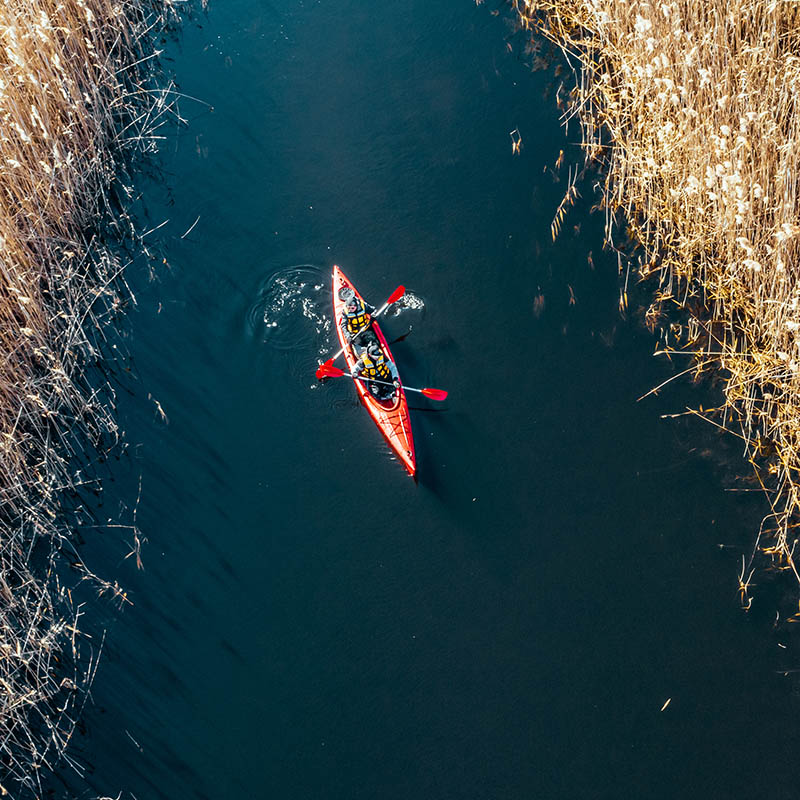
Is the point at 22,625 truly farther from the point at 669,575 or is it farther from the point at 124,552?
the point at 669,575

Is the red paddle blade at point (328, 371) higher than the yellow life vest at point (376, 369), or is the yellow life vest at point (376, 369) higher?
the red paddle blade at point (328, 371)

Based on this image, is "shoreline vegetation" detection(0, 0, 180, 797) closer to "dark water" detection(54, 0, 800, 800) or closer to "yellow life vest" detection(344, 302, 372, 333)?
"dark water" detection(54, 0, 800, 800)

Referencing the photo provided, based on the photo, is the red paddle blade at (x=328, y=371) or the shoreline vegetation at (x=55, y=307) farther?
the red paddle blade at (x=328, y=371)

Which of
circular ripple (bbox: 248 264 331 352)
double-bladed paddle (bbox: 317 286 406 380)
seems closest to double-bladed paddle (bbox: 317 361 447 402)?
Answer: double-bladed paddle (bbox: 317 286 406 380)

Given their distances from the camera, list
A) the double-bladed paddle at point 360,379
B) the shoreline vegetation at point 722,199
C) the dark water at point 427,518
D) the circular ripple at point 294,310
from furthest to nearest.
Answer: the circular ripple at point 294,310 < the double-bladed paddle at point 360,379 < the shoreline vegetation at point 722,199 < the dark water at point 427,518

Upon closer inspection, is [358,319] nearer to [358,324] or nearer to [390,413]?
[358,324]

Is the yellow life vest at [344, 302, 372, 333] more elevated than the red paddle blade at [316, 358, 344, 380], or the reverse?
the yellow life vest at [344, 302, 372, 333]

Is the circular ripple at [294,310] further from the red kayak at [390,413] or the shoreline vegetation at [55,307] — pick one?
the shoreline vegetation at [55,307]

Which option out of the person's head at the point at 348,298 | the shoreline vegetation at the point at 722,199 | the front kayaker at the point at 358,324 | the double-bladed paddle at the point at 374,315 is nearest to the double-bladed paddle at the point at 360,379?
the double-bladed paddle at the point at 374,315
